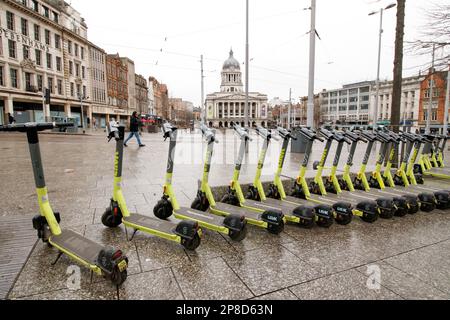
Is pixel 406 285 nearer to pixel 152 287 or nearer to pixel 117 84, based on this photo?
pixel 152 287

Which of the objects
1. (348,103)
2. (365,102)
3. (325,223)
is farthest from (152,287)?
(348,103)

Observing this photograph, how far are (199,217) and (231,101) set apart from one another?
116448 mm

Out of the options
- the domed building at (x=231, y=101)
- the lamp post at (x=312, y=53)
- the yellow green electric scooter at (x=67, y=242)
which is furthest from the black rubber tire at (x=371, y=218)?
the domed building at (x=231, y=101)

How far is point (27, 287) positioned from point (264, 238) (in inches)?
97.8

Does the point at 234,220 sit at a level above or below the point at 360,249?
above

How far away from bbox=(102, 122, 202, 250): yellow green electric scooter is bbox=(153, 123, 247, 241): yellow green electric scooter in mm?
189

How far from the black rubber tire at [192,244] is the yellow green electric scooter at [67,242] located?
72cm

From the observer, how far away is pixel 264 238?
347 centimetres

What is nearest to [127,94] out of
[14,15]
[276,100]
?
→ [14,15]

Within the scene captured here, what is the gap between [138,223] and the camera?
3.34 meters

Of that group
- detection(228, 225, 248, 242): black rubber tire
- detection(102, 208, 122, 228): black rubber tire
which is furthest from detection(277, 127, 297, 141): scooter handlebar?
detection(102, 208, 122, 228): black rubber tire

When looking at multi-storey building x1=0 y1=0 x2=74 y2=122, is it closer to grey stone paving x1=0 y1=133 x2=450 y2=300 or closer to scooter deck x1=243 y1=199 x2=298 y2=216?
grey stone paving x1=0 y1=133 x2=450 y2=300

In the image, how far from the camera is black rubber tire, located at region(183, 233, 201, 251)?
2986mm
